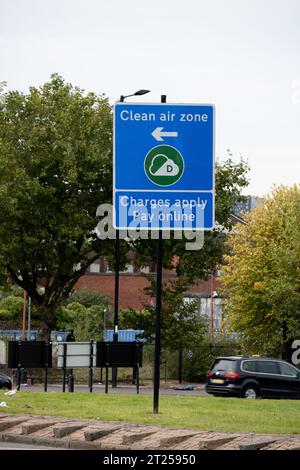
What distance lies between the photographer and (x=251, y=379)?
127 feet

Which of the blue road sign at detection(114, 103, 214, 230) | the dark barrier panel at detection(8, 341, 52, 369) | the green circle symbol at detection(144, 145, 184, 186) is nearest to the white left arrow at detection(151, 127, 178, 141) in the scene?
the blue road sign at detection(114, 103, 214, 230)

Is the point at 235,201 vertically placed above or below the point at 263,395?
above

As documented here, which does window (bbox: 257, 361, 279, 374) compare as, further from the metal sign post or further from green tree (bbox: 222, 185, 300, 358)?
the metal sign post

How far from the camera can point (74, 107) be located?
4941cm

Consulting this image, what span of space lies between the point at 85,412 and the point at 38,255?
2872cm

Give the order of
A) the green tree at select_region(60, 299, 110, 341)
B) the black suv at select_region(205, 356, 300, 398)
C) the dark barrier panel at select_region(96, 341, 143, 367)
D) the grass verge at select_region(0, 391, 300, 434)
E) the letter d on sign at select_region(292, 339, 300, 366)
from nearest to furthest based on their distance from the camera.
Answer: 1. the grass verge at select_region(0, 391, 300, 434)
2. the dark barrier panel at select_region(96, 341, 143, 367)
3. the black suv at select_region(205, 356, 300, 398)
4. the green tree at select_region(60, 299, 110, 341)
5. the letter d on sign at select_region(292, 339, 300, 366)

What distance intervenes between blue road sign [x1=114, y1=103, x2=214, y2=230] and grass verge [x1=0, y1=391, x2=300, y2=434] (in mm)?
3550

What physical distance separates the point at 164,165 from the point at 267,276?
38574 mm

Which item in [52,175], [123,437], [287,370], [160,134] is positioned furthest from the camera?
[52,175]

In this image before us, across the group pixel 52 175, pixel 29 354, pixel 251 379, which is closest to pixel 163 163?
pixel 29 354

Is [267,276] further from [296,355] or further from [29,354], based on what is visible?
[29,354]

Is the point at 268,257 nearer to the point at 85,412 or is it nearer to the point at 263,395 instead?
the point at 263,395

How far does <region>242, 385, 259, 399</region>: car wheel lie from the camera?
38.3 meters
